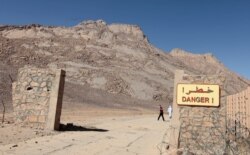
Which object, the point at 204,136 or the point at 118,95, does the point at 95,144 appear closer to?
the point at 204,136

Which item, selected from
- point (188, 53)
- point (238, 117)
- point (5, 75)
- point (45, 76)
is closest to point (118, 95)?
point (5, 75)

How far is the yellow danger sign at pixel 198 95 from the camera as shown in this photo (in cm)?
1398

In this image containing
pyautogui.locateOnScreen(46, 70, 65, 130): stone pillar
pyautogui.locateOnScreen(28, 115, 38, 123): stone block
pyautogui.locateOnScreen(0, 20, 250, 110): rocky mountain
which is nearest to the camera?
→ pyautogui.locateOnScreen(46, 70, 65, 130): stone pillar

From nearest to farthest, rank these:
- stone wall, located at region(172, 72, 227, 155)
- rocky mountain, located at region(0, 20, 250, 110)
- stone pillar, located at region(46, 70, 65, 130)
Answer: stone wall, located at region(172, 72, 227, 155) < stone pillar, located at region(46, 70, 65, 130) < rocky mountain, located at region(0, 20, 250, 110)

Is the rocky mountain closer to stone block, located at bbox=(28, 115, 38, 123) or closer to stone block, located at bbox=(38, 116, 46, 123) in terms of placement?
stone block, located at bbox=(28, 115, 38, 123)

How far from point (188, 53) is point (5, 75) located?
3922 inches

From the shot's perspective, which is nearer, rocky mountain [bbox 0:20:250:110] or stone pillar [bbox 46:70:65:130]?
stone pillar [bbox 46:70:65:130]

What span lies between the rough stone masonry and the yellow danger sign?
6224 mm

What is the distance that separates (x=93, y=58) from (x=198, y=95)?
218 ft

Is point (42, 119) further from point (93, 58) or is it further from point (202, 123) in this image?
point (93, 58)

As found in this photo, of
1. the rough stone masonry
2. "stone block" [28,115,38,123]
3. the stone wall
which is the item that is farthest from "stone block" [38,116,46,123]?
the stone wall

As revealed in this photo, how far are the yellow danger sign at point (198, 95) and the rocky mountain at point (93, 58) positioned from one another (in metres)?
38.6

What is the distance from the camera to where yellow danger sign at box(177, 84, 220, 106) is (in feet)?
45.9

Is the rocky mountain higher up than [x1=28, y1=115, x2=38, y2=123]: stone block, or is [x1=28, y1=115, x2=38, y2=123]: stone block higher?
the rocky mountain
